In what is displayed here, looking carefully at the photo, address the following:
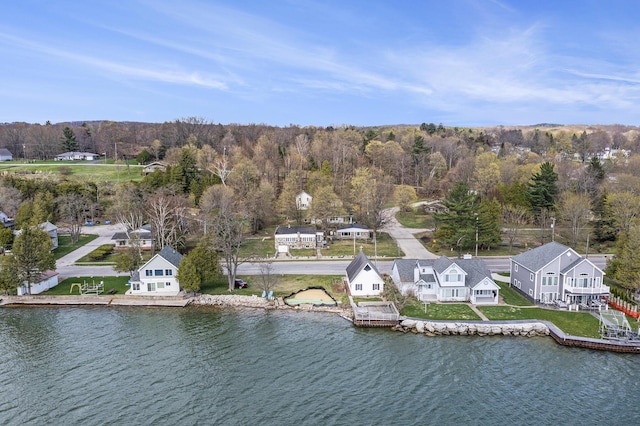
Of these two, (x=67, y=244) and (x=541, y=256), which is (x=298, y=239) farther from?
(x=67, y=244)

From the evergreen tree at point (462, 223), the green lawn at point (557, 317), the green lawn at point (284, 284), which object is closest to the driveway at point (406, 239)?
the evergreen tree at point (462, 223)

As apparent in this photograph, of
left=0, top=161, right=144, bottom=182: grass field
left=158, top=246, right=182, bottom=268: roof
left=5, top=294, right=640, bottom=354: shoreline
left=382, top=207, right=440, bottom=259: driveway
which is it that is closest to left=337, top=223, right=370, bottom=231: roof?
left=382, top=207, right=440, bottom=259: driveway

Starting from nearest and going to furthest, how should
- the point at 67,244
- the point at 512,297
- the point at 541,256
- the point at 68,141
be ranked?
the point at 512,297, the point at 541,256, the point at 67,244, the point at 68,141

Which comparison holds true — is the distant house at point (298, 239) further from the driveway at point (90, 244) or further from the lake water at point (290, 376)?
the lake water at point (290, 376)

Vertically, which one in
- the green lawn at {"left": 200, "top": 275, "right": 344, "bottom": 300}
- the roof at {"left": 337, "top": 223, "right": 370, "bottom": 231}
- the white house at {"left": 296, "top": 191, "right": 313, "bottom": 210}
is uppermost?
the white house at {"left": 296, "top": 191, "right": 313, "bottom": 210}

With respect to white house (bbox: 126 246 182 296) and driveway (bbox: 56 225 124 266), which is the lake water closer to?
white house (bbox: 126 246 182 296)

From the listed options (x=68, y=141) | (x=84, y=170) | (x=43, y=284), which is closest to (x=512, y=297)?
(x=43, y=284)
